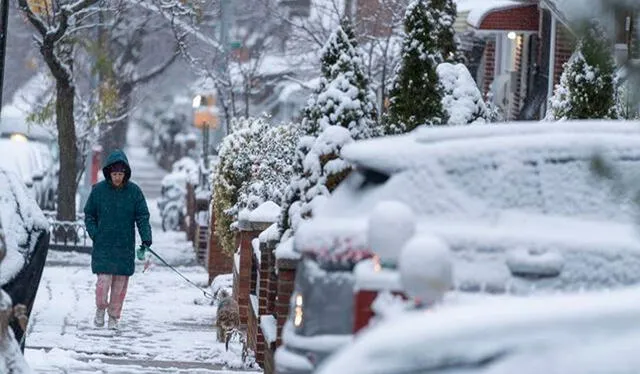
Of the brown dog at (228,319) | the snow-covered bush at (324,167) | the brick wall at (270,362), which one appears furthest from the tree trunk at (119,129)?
the snow-covered bush at (324,167)

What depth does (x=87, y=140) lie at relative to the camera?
104 ft

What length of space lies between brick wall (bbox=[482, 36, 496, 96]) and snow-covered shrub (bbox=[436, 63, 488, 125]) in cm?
1481

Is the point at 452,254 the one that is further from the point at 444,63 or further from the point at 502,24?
the point at 502,24

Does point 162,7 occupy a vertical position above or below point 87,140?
above

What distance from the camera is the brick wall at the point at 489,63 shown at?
97.9 ft

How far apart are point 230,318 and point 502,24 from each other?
9899 millimetres

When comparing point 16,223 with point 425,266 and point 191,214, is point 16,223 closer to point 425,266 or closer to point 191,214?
point 425,266

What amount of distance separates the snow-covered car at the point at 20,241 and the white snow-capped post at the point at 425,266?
507 cm

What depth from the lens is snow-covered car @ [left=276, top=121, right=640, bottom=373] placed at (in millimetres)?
7340

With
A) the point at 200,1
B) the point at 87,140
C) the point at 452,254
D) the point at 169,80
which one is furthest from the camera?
the point at 169,80

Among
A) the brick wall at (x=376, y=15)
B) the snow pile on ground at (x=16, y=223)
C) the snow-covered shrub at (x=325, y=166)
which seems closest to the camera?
the snow-covered shrub at (x=325, y=166)

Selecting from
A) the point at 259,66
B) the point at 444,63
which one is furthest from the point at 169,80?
the point at 444,63

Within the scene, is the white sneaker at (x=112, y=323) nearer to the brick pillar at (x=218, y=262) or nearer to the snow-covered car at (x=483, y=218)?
the brick pillar at (x=218, y=262)

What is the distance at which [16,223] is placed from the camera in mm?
11617
